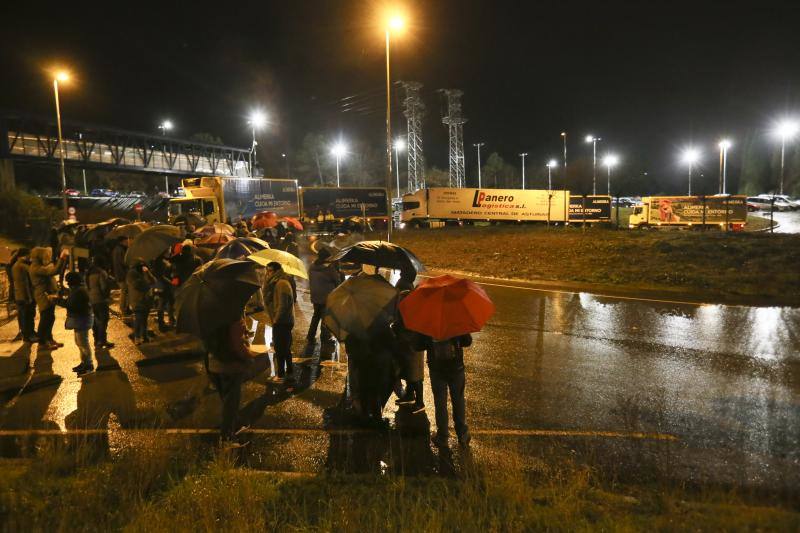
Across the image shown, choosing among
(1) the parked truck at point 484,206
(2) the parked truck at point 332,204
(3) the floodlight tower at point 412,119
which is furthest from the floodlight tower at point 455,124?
(2) the parked truck at point 332,204

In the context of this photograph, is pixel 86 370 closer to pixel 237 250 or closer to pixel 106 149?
pixel 237 250

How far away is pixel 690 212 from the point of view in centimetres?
3478

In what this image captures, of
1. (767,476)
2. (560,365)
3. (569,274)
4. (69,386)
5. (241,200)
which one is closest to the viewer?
(767,476)

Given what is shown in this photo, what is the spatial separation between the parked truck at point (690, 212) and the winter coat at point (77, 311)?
114 ft

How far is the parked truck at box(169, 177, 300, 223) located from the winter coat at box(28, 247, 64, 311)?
2301 centimetres

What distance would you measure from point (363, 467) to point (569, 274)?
14.7 m

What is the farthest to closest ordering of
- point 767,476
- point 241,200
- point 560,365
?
point 241,200, point 560,365, point 767,476

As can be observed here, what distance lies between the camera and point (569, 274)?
1816 centimetres

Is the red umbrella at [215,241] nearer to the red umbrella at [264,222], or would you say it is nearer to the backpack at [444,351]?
the red umbrella at [264,222]

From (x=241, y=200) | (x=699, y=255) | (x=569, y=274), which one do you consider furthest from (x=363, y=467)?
(x=241, y=200)

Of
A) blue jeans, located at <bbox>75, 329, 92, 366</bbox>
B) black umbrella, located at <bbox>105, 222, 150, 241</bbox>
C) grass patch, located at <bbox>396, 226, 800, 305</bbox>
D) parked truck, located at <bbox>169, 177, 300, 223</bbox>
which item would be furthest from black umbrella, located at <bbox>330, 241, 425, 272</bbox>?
parked truck, located at <bbox>169, 177, 300, 223</bbox>

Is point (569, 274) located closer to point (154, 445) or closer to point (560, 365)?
point (560, 365)

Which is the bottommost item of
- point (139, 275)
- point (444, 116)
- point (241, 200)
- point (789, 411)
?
point (789, 411)

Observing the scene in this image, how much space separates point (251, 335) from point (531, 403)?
18.9ft
